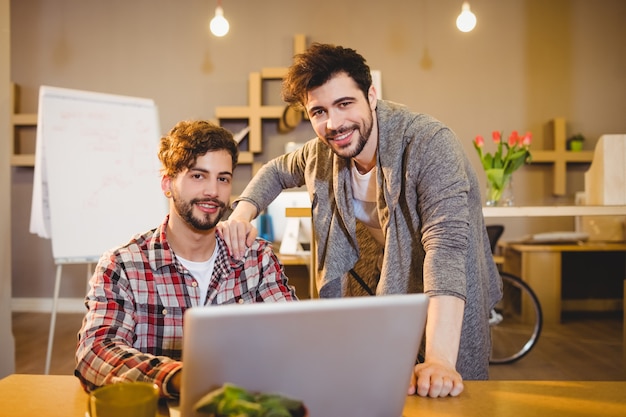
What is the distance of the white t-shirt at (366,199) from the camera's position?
1553 millimetres

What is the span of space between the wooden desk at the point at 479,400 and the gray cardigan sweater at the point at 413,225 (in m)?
0.24

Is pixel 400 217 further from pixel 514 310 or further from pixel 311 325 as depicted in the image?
pixel 514 310

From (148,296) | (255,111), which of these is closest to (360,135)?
(148,296)

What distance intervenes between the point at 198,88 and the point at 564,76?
2.94 metres

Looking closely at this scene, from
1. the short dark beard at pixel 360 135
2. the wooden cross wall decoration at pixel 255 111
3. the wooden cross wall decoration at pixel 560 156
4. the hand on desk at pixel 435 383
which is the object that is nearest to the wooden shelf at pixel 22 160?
the wooden cross wall decoration at pixel 255 111

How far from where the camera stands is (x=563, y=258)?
4.59m

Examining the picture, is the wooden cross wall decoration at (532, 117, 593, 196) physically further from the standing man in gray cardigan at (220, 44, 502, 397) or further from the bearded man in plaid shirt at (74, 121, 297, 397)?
the bearded man in plaid shirt at (74, 121, 297, 397)

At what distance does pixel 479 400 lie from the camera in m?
0.93

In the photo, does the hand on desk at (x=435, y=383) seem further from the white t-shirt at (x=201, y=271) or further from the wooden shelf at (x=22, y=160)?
the wooden shelf at (x=22, y=160)

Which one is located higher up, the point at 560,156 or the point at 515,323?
the point at 560,156

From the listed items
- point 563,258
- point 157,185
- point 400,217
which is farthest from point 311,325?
point 563,258

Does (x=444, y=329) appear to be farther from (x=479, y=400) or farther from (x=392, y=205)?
(x=392, y=205)

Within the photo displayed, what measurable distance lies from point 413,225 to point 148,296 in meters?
0.66

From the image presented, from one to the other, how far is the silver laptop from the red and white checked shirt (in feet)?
1.35
